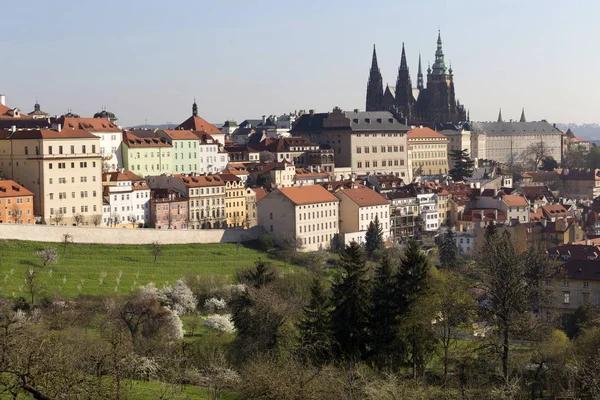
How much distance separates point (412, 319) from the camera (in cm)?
3531

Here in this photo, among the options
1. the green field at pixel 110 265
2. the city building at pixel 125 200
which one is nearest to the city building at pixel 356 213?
the green field at pixel 110 265

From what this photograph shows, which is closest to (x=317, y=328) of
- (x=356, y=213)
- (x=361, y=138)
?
(x=356, y=213)

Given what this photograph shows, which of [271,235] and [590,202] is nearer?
[271,235]

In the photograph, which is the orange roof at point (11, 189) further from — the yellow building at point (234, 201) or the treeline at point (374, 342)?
the treeline at point (374, 342)

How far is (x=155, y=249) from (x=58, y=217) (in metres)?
7.25

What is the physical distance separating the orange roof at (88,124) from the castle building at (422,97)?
63982 millimetres

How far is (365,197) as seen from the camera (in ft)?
249

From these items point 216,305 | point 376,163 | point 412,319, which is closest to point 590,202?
point 376,163

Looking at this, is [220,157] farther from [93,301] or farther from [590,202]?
[93,301]

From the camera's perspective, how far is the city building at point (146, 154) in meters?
→ 80.2

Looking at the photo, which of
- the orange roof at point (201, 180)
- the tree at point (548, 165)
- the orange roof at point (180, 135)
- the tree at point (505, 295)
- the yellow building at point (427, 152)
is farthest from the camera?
the tree at point (548, 165)

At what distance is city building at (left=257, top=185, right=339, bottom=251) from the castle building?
68.0m

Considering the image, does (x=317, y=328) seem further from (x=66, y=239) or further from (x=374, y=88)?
(x=374, y=88)

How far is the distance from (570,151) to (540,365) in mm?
114506
